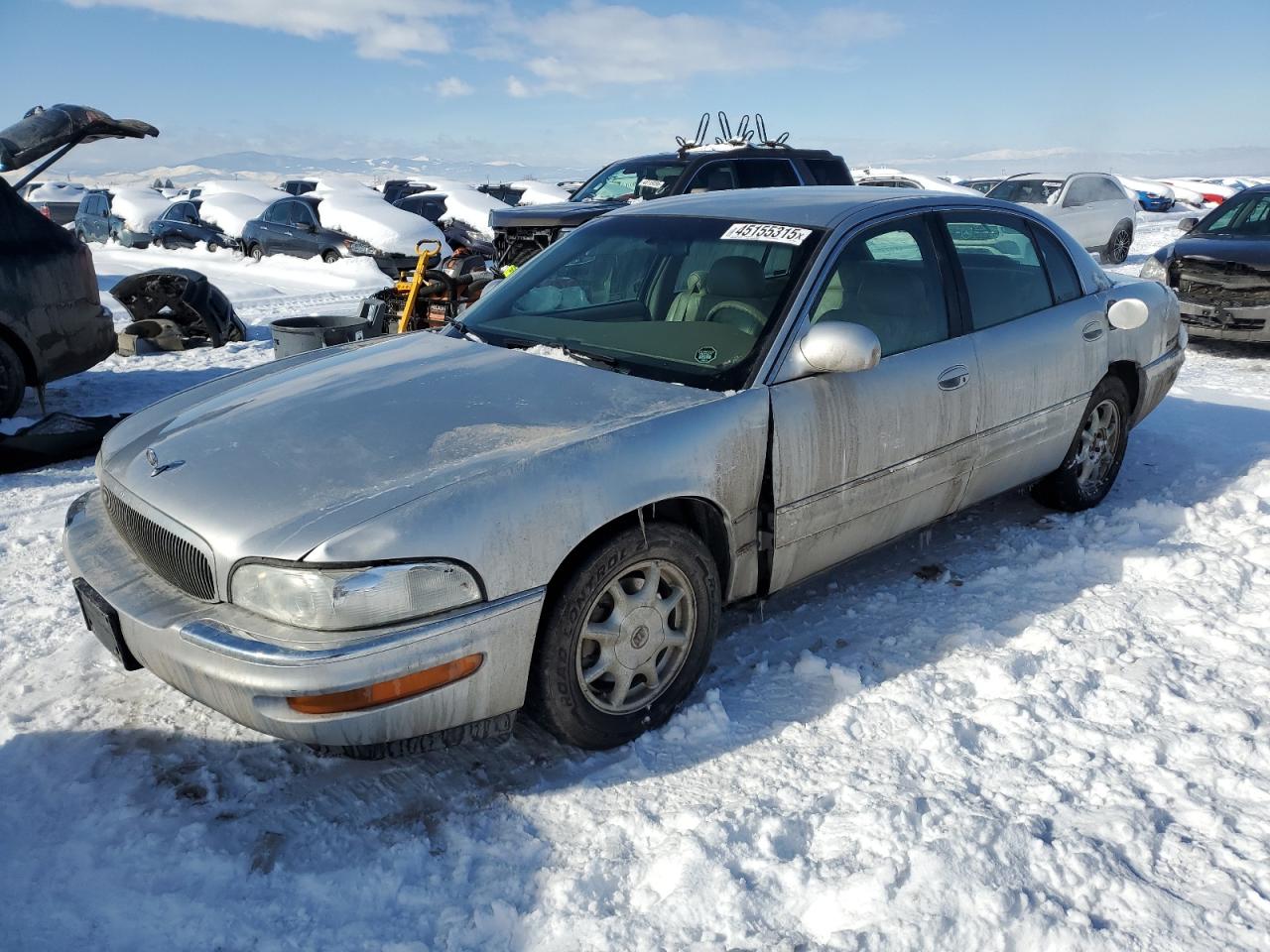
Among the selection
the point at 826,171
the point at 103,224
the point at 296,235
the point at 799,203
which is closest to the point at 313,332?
the point at 799,203

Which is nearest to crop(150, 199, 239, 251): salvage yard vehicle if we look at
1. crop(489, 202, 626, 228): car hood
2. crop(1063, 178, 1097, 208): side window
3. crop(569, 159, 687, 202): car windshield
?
crop(569, 159, 687, 202): car windshield

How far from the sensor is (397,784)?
2646mm

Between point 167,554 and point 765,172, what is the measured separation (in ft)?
29.0

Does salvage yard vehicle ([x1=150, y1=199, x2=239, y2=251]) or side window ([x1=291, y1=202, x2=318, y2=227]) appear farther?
salvage yard vehicle ([x1=150, y1=199, x2=239, y2=251])

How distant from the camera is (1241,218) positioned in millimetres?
9242

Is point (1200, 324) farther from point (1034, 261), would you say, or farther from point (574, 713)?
point (574, 713)

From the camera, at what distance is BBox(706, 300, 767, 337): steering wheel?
3.08 metres

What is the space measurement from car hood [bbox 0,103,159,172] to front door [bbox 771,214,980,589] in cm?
614

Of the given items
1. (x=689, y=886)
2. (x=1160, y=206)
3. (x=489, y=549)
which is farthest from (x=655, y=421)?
(x=1160, y=206)

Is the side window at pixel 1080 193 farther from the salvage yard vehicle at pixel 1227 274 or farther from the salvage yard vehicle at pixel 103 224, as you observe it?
the salvage yard vehicle at pixel 103 224

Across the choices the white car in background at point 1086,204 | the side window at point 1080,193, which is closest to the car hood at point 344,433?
the white car in background at point 1086,204

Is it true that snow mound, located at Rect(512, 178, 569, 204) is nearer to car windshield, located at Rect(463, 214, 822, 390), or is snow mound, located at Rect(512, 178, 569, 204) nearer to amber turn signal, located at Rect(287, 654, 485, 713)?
car windshield, located at Rect(463, 214, 822, 390)

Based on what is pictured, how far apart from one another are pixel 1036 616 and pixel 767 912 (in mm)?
1923

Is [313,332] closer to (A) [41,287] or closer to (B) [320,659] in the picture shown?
(A) [41,287]
